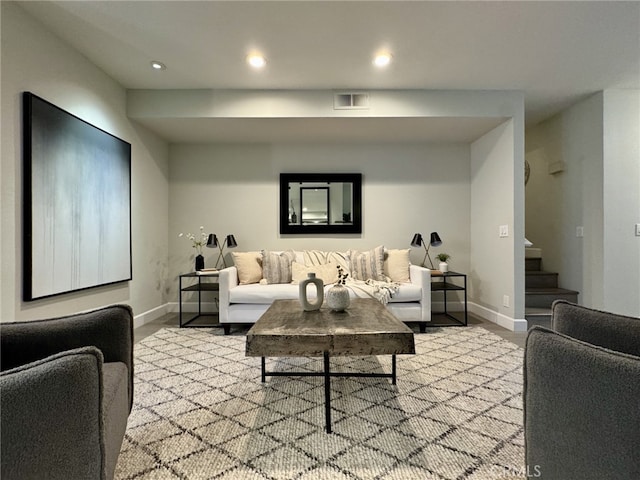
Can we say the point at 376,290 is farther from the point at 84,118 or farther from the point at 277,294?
the point at 84,118

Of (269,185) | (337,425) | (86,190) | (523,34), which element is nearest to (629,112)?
(523,34)

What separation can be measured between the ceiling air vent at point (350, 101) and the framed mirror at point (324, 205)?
3.46 feet

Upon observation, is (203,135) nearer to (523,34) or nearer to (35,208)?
(35,208)

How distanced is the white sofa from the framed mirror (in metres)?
1.20

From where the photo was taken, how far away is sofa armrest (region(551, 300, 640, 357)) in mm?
1032

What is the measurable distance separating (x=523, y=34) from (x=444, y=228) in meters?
2.41

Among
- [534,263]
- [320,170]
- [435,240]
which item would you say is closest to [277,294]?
[320,170]

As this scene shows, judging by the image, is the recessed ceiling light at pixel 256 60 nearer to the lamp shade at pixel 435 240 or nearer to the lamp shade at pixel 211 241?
the lamp shade at pixel 211 241

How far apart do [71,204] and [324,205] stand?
2.73m

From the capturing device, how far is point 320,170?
A: 435 cm

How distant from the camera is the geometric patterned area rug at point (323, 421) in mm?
1315

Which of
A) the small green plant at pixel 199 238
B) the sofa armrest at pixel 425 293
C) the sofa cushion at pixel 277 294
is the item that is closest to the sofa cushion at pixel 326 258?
the sofa cushion at pixel 277 294

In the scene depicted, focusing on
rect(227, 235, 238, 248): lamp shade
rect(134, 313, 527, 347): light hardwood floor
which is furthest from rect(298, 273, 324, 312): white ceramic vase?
rect(227, 235, 238, 248): lamp shade

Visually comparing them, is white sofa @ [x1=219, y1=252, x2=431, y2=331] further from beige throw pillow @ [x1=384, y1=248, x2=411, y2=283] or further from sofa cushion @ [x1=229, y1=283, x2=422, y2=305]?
beige throw pillow @ [x1=384, y1=248, x2=411, y2=283]
